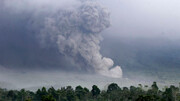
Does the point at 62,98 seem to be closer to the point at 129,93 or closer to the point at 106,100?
the point at 106,100

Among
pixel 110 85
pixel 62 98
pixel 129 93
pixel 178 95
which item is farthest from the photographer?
pixel 110 85

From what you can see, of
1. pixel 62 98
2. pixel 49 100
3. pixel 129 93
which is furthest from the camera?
pixel 62 98

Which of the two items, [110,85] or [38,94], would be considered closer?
[38,94]

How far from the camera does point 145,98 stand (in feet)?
196

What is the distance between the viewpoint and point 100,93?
3848 inches

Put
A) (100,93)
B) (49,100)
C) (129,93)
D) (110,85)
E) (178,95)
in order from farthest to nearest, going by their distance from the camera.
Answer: (110,85)
(100,93)
(129,93)
(178,95)
(49,100)

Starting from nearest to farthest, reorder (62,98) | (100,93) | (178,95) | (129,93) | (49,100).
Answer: (49,100) → (178,95) → (129,93) → (62,98) → (100,93)

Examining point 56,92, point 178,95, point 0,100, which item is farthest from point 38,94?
point 178,95

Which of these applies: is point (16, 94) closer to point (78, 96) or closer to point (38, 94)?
point (38, 94)

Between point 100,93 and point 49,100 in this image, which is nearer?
point 49,100

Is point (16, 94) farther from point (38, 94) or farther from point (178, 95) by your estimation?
point (178, 95)

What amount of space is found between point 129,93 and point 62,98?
2121cm

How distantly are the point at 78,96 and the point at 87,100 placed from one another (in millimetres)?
4845

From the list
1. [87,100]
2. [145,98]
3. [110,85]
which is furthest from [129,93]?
[110,85]
